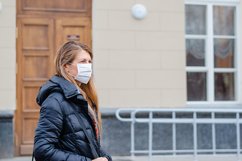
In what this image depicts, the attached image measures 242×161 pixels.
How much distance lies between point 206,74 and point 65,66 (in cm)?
545

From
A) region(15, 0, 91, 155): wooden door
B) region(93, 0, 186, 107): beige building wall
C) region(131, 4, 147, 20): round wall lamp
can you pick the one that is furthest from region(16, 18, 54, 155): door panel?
region(131, 4, 147, 20): round wall lamp

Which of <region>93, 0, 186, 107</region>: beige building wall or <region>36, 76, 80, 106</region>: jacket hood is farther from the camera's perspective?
<region>93, 0, 186, 107</region>: beige building wall

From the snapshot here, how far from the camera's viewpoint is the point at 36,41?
283 inches

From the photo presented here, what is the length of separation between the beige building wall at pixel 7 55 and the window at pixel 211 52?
294 cm

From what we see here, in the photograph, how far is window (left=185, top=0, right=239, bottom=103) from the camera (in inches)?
303

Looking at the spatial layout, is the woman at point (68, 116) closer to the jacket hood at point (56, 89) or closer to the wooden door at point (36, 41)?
the jacket hood at point (56, 89)

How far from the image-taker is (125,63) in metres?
7.24

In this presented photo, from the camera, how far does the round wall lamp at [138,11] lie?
721 centimetres

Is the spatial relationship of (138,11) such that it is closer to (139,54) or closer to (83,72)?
(139,54)

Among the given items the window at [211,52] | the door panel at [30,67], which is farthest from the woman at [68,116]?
the window at [211,52]

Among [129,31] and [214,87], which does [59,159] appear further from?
[214,87]

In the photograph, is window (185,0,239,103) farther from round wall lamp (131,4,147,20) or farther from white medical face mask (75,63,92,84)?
white medical face mask (75,63,92,84)

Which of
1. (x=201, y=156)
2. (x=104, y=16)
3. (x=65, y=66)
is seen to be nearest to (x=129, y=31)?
(x=104, y=16)

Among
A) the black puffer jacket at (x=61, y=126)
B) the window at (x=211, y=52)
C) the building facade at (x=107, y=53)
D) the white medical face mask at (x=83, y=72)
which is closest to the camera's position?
the black puffer jacket at (x=61, y=126)
